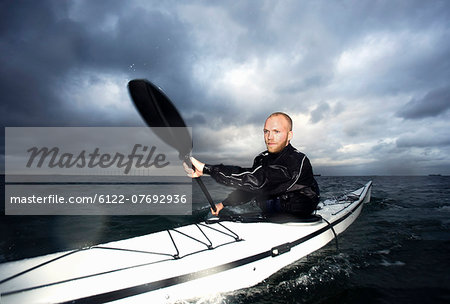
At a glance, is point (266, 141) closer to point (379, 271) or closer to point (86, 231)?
point (379, 271)

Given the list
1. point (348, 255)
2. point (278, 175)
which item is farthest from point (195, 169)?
point (348, 255)

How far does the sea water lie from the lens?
118 inches

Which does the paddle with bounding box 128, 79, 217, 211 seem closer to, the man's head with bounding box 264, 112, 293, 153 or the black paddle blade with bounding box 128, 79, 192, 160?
the black paddle blade with bounding box 128, 79, 192, 160

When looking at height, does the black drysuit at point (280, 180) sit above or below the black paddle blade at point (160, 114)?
below

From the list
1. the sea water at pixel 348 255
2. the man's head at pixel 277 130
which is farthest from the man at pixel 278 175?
the sea water at pixel 348 255

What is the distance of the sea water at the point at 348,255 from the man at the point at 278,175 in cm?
117

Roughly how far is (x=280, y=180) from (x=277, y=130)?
101 centimetres

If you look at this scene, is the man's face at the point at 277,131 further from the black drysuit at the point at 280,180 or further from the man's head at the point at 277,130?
the black drysuit at the point at 280,180

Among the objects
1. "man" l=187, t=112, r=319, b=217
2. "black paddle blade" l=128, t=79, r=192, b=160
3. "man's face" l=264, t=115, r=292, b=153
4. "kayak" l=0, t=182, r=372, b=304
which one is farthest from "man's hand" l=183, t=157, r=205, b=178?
"man's face" l=264, t=115, r=292, b=153

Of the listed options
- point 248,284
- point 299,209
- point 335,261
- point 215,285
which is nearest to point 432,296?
point 335,261

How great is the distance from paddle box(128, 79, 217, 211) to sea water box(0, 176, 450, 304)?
7.25ft

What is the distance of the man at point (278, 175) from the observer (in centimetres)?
304

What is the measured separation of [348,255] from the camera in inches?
171

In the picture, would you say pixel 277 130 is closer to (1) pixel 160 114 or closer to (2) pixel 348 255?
(1) pixel 160 114
